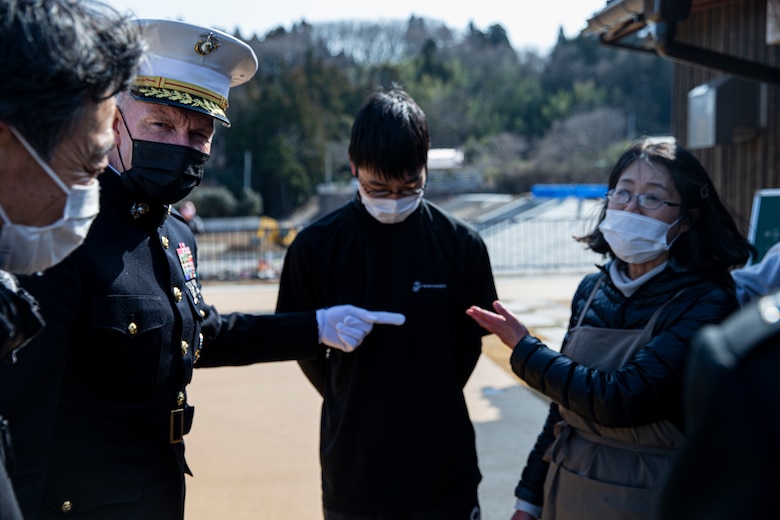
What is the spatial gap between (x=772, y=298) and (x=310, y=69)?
59327mm

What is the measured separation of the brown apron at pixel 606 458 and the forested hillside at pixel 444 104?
3081cm

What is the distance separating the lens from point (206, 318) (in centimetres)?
248

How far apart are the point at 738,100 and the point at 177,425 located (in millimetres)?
5925

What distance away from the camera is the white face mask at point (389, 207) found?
8.63 ft

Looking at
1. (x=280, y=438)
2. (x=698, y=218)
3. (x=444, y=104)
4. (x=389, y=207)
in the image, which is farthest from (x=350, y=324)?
(x=444, y=104)

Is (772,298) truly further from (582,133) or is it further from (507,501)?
(582,133)

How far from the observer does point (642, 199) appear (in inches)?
92.1

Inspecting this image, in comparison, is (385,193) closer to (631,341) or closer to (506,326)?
(506,326)

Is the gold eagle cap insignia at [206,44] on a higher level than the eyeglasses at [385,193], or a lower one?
higher

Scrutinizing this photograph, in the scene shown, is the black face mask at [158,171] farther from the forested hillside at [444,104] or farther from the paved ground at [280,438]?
the forested hillside at [444,104]

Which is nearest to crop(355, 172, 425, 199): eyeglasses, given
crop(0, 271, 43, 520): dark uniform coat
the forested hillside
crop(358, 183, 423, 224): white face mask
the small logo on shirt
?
crop(358, 183, 423, 224): white face mask

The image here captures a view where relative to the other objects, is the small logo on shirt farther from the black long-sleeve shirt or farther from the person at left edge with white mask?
the person at left edge with white mask

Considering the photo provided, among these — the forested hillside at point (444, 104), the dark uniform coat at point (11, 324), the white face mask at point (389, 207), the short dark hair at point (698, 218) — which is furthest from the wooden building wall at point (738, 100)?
the forested hillside at point (444, 104)

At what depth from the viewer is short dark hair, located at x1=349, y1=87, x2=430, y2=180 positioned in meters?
2.57
